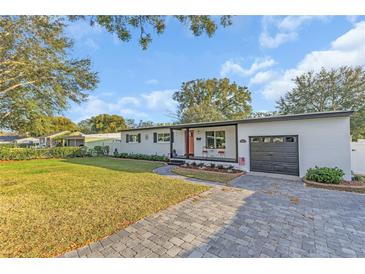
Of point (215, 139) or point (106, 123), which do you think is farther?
point (106, 123)

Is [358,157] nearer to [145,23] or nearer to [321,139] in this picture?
[321,139]

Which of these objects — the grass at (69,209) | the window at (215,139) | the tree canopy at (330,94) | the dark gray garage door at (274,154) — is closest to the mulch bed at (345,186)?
the dark gray garage door at (274,154)

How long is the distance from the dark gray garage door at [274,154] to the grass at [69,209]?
4058 mm

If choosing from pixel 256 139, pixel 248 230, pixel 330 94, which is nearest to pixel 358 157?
pixel 256 139

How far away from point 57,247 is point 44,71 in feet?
22.1

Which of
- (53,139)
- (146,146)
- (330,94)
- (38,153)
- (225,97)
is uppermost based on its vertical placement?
(225,97)

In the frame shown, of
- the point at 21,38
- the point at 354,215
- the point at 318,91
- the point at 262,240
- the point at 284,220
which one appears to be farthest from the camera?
the point at 318,91

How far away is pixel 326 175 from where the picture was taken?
656cm

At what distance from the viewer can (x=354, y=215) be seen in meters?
3.97

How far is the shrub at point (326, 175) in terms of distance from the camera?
21.1ft

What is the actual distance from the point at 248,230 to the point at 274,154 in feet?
19.9

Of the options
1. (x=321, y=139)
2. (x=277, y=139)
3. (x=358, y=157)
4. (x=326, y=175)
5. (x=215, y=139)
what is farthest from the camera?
(x=215, y=139)
